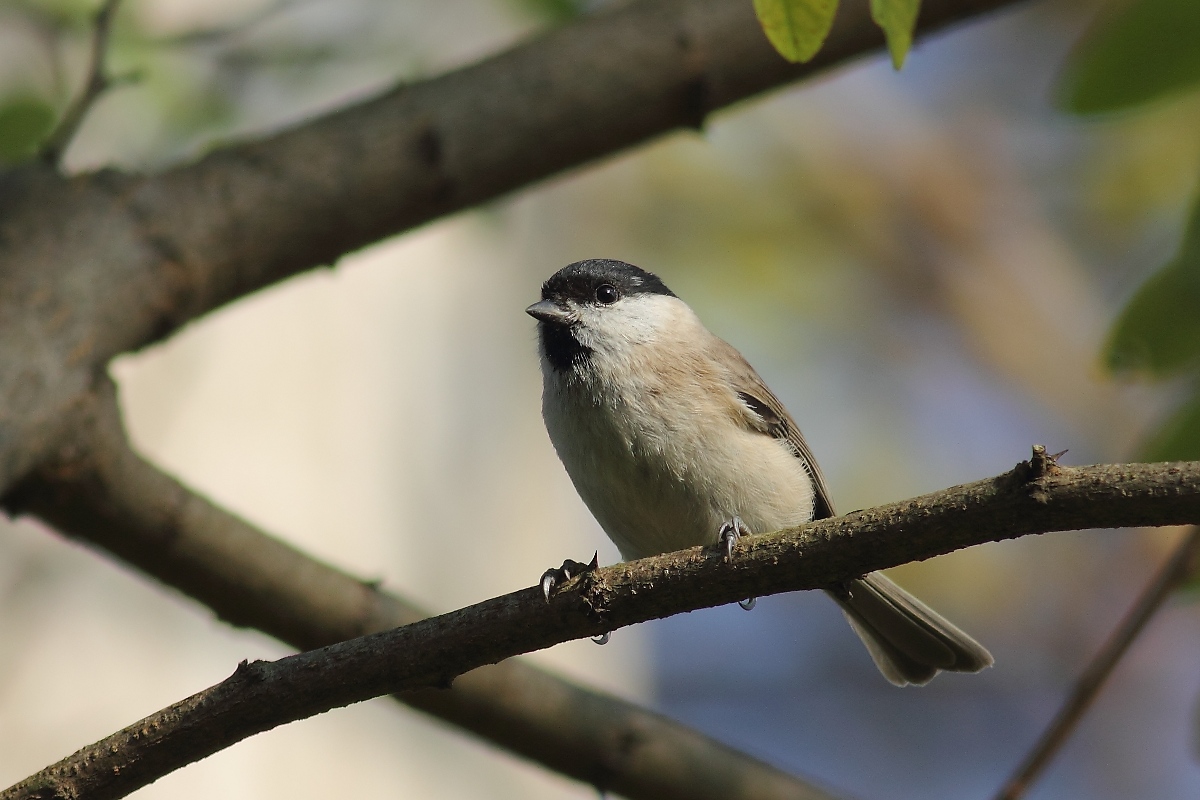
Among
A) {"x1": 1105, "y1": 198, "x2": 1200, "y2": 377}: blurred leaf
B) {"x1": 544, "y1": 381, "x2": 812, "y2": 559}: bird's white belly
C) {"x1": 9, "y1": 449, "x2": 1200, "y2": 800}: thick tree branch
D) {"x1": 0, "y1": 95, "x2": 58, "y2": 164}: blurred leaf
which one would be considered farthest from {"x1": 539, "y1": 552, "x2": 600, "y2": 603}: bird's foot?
{"x1": 0, "y1": 95, "x2": 58, "y2": 164}: blurred leaf

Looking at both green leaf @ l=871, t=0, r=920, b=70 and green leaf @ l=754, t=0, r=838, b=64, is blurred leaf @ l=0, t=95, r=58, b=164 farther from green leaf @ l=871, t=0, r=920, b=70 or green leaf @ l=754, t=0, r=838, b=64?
green leaf @ l=871, t=0, r=920, b=70

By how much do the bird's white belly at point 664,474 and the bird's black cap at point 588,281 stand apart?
52 centimetres

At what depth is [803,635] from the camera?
8.62 m

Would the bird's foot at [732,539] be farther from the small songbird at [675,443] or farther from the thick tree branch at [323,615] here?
the thick tree branch at [323,615]

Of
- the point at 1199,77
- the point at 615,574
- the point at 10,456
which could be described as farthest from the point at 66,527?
the point at 1199,77

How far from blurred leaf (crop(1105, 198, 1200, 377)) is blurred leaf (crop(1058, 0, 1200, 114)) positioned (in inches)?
13.1

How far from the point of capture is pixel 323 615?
2.69m

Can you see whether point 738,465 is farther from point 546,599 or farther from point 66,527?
point 66,527

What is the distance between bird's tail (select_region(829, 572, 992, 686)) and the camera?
3.29 metres

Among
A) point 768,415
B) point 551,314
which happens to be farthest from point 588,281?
point 768,415

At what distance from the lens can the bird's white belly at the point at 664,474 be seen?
2.97m

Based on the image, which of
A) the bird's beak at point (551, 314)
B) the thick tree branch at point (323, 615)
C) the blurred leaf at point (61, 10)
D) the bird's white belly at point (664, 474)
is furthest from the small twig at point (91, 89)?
the bird's white belly at point (664, 474)

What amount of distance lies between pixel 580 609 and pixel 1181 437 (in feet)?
3.77

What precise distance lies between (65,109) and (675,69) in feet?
5.42
